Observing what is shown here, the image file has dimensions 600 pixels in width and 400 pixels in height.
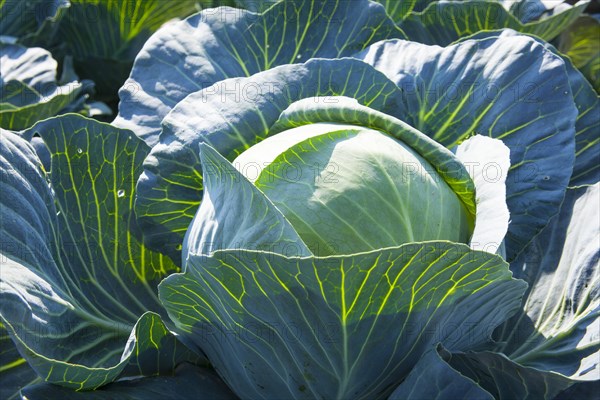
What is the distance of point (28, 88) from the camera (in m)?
2.34

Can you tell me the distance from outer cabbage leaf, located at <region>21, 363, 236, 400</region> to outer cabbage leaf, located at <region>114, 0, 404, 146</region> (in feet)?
1.80

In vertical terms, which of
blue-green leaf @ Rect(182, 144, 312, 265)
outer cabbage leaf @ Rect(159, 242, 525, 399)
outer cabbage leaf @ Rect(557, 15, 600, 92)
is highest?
blue-green leaf @ Rect(182, 144, 312, 265)

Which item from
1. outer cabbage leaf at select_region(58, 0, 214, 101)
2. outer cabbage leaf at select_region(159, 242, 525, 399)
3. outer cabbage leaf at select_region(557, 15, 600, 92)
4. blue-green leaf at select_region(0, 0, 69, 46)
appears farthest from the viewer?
outer cabbage leaf at select_region(557, 15, 600, 92)

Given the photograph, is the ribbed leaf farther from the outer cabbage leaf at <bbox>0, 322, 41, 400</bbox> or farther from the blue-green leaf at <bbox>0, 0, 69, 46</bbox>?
the outer cabbage leaf at <bbox>0, 322, 41, 400</bbox>

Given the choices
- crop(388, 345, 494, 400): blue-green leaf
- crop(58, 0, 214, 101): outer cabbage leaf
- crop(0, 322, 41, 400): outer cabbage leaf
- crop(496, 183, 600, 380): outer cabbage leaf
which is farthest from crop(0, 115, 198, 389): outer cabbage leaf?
crop(58, 0, 214, 101): outer cabbage leaf

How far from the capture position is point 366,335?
1288 millimetres

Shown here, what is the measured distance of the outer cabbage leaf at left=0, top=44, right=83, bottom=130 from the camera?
2.21 metres

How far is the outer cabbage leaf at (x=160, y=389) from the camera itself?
135 cm

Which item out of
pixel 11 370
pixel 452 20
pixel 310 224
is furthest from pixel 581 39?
pixel 11 370

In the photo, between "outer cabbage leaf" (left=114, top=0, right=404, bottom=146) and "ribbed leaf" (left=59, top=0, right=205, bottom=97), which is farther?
"ribbed leaf" (left=59, top=0, right=205, bottom=97)

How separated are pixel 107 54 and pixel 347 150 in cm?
174

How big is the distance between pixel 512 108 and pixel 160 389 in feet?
3.01

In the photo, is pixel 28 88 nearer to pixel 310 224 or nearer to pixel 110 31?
pixel 110 31

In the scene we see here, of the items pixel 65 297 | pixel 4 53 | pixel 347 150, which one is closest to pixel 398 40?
pixel 347 150
